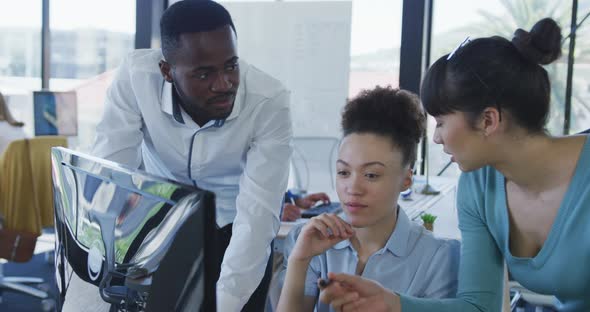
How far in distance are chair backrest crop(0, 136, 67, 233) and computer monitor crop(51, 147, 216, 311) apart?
2322mm

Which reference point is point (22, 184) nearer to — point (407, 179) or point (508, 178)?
point (407, 179)

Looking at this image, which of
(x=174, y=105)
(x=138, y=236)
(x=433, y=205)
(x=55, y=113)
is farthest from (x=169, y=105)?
(x=55, y=113)

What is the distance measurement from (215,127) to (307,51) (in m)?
2.82

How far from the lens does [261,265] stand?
1.36m

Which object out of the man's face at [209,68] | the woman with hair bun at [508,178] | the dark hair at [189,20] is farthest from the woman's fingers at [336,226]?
the dark hair at [189,20]

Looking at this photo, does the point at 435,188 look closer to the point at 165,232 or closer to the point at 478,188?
the point at 478,188

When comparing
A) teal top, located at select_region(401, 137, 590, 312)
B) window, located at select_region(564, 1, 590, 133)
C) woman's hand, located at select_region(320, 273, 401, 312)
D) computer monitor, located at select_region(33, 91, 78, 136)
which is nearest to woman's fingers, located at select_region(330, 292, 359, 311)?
woman's hand, located at select_region(320, 273, 401, 312)

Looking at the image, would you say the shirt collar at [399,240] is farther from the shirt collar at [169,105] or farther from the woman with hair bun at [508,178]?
the shirt collar at [169,105]

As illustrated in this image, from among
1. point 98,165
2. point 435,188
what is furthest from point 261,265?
point 435,188

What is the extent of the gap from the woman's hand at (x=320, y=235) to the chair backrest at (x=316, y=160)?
10.0 feet

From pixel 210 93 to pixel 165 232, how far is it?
0.75m

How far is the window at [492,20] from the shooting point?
12.4 feet

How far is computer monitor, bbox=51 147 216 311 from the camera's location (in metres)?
0.58

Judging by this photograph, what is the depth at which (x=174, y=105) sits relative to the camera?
60.7 inches
